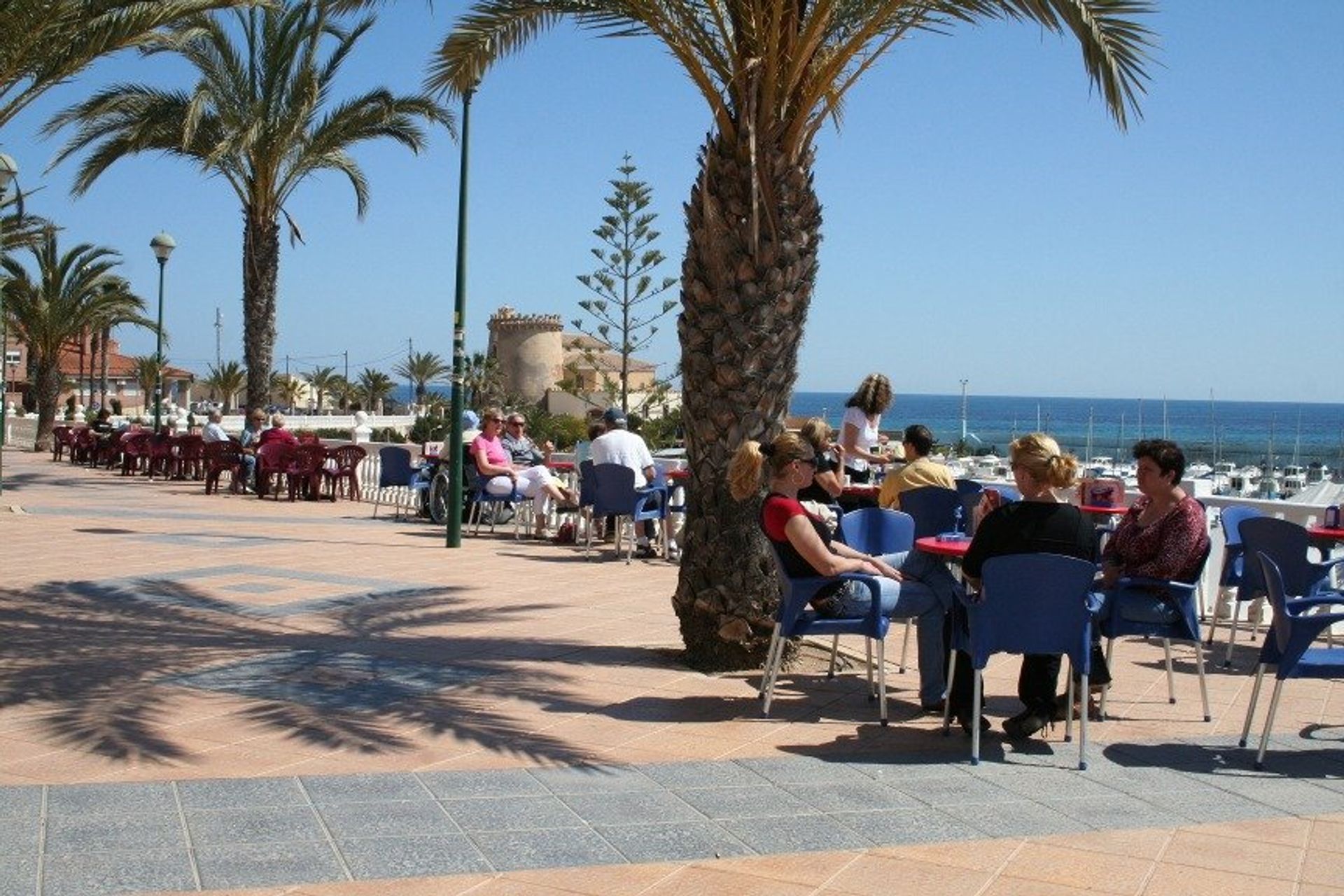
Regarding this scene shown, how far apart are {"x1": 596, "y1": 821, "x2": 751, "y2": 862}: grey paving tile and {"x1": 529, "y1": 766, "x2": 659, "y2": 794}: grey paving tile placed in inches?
17.6

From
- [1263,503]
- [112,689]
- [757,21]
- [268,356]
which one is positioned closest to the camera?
[112,689]

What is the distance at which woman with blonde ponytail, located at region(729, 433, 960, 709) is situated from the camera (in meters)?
6.47

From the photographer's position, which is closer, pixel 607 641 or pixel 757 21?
pixel 757 21

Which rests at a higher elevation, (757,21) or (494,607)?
(757,21)

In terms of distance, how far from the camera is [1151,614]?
22.4 feet

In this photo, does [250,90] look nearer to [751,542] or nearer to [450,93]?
[450,93]

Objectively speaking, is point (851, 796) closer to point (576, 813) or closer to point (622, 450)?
point (576, 813)

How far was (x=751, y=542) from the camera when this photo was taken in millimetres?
7535

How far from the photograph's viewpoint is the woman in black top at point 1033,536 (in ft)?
19.9

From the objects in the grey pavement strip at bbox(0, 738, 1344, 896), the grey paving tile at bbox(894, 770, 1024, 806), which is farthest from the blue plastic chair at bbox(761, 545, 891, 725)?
the grey paving tile at bbox(894, 770, 1024, 806)

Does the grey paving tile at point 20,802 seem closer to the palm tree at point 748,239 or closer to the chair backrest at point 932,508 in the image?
the palm tree at point 748,239

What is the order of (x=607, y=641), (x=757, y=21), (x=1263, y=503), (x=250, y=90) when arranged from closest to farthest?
(x=757, y=21) < (x=607, y=641) < (x=1263, y=503) < (x=250, y=90)

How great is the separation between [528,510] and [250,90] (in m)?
9.67

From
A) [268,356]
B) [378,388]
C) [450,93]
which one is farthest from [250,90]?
[378,388]
